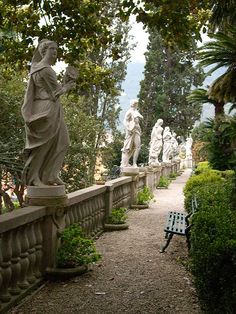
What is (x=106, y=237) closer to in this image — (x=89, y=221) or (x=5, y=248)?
(x=89, y=221)

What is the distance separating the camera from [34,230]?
5379 millimetres

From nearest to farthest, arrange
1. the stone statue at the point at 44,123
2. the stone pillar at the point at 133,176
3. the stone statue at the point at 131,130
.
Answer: the stone statue at the point at 44,123
the stone pillar at the point at 133,176
the stone statue at the point at 131,130

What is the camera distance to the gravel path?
4.73 m

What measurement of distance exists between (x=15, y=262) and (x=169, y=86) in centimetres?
4033

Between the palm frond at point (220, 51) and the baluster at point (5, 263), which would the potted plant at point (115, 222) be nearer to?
the baluster at point (5, 263)

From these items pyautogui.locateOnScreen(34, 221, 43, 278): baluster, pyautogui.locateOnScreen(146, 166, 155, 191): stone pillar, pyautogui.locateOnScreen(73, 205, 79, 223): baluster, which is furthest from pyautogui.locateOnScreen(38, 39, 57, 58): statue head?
pyautogui.locateOnScreen(146, 166, 155, 191): stone pillar

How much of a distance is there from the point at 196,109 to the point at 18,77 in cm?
3076

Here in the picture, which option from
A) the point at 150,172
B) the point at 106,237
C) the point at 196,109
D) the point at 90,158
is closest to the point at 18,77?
the point at 90,158

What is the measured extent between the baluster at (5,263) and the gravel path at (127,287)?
0.22 metres

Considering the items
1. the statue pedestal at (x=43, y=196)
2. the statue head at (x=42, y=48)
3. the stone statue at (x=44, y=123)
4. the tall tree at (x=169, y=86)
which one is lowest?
the statue pedestal at (x=43, y=196)

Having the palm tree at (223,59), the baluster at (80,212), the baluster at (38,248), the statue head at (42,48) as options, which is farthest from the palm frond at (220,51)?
the baluster at (38,248)

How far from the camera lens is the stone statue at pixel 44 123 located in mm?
5633

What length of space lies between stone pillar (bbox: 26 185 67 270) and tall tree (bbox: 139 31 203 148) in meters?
37.0

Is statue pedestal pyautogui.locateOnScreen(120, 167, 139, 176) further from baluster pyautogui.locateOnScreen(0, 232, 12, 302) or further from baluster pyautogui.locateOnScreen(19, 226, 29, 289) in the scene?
baluster pyautogui.locateOnScreen(0, 232, 12, 302)
